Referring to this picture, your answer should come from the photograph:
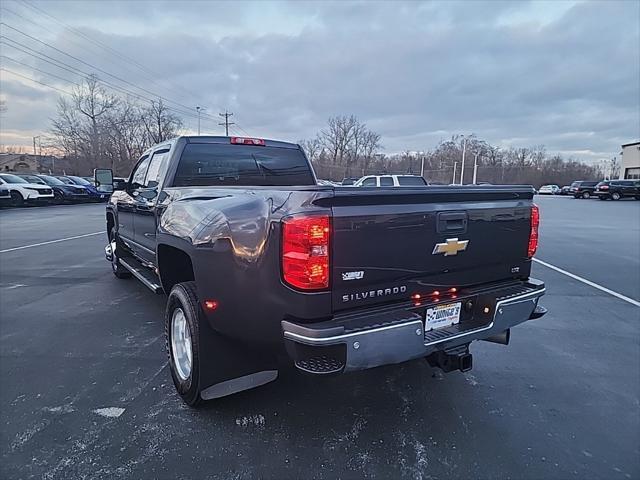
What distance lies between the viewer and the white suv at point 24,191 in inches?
854

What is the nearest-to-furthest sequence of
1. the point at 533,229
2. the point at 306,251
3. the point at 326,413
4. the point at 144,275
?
1. the point at 306,251
2. the point at 326,413
3. the point at 533,229
4. the point at 144,275

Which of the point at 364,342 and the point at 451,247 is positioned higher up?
the point at 451,247

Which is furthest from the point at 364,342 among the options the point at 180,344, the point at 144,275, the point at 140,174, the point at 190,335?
the point at 140,174

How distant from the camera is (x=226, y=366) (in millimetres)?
2736

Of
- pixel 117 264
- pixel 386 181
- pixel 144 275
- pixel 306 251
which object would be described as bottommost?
pixel 117 264

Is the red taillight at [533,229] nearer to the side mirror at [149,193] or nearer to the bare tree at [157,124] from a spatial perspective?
the side mirror at [149,193]

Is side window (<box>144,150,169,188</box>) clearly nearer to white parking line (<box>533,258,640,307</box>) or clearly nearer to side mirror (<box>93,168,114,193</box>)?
side mirror (<box>93,168,114,193</box>)

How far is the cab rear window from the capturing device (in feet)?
13.8

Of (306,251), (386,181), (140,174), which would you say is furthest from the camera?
(386,181)

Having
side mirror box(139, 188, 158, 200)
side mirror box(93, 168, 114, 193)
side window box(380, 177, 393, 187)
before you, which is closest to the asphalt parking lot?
side mirror box(139, 188, 158, 200)

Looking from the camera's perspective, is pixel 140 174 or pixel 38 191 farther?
pixel 38 191

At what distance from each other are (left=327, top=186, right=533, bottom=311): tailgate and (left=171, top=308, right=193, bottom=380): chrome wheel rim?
1410mm

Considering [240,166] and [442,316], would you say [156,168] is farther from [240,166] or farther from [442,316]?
[442,316]

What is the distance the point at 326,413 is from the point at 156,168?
3.27 meters
